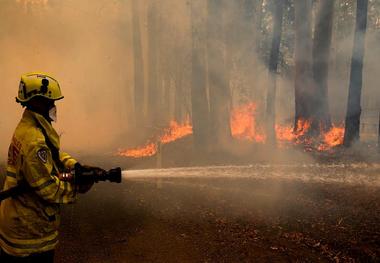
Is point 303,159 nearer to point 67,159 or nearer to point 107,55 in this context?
point 67,159

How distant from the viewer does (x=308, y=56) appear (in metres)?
16.7

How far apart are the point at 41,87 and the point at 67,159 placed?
825 mm

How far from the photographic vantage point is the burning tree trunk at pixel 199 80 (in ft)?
46.1

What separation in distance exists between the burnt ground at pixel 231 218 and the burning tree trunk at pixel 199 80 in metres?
3.56

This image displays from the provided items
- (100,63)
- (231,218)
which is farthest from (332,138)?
(100,63)

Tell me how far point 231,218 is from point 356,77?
8.82 m

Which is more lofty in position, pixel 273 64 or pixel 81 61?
pixel 81 61

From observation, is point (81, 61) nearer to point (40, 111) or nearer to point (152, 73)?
point (152, 73)

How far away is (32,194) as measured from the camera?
3.36m

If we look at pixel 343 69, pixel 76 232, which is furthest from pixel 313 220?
pixel 343 69

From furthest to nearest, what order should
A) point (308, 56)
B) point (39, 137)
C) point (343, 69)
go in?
1. point (343, 69)
2. point (308, 56)
3. point (39, 137)

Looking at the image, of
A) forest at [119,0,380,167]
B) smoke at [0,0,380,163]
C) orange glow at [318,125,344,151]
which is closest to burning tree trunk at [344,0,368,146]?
forest at [119,0,380,167]

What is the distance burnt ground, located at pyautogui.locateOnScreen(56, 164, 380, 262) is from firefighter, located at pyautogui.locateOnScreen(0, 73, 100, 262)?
1.93 metres

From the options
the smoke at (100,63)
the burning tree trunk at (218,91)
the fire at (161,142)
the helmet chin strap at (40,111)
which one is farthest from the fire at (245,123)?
the helmet chin strap at (40,111)
